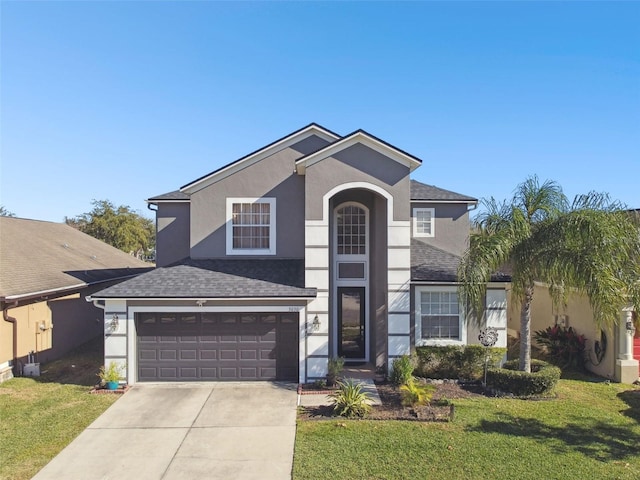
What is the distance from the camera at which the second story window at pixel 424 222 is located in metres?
16.0

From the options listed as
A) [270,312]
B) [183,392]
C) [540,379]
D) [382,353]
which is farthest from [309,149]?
[540,379]

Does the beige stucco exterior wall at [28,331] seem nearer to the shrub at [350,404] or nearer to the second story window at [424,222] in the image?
the shrub at [350,404]

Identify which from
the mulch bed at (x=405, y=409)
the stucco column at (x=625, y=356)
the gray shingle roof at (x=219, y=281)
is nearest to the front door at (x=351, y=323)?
the gray shingle roof at (x=219, y=281)

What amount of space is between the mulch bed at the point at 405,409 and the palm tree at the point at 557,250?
7.35 feet

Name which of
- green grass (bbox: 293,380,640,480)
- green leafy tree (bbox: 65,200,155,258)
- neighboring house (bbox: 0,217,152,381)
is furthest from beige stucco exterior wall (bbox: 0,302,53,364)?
green leafy tree (bbox: 65,200,155,258)

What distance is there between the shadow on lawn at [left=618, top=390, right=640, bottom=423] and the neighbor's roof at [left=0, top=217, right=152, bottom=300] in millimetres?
17576

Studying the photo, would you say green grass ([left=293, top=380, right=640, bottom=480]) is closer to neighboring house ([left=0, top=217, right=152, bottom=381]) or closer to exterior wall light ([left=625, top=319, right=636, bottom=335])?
exterior wall light ([left=625, top=319, right=636, bottom=335])

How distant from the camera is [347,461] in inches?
287

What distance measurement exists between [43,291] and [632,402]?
1846cm

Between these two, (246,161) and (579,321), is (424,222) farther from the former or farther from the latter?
(246,161)

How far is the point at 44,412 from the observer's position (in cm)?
980

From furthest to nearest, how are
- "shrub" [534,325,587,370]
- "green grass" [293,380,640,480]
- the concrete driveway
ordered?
1. "shrub" [534,325,587,370]
2. the concrete driveway
3. "green grass" [293,380,640,480]

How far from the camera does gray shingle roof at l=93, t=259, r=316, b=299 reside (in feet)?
38.6

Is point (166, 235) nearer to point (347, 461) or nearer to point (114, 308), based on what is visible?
point (114, 308)
